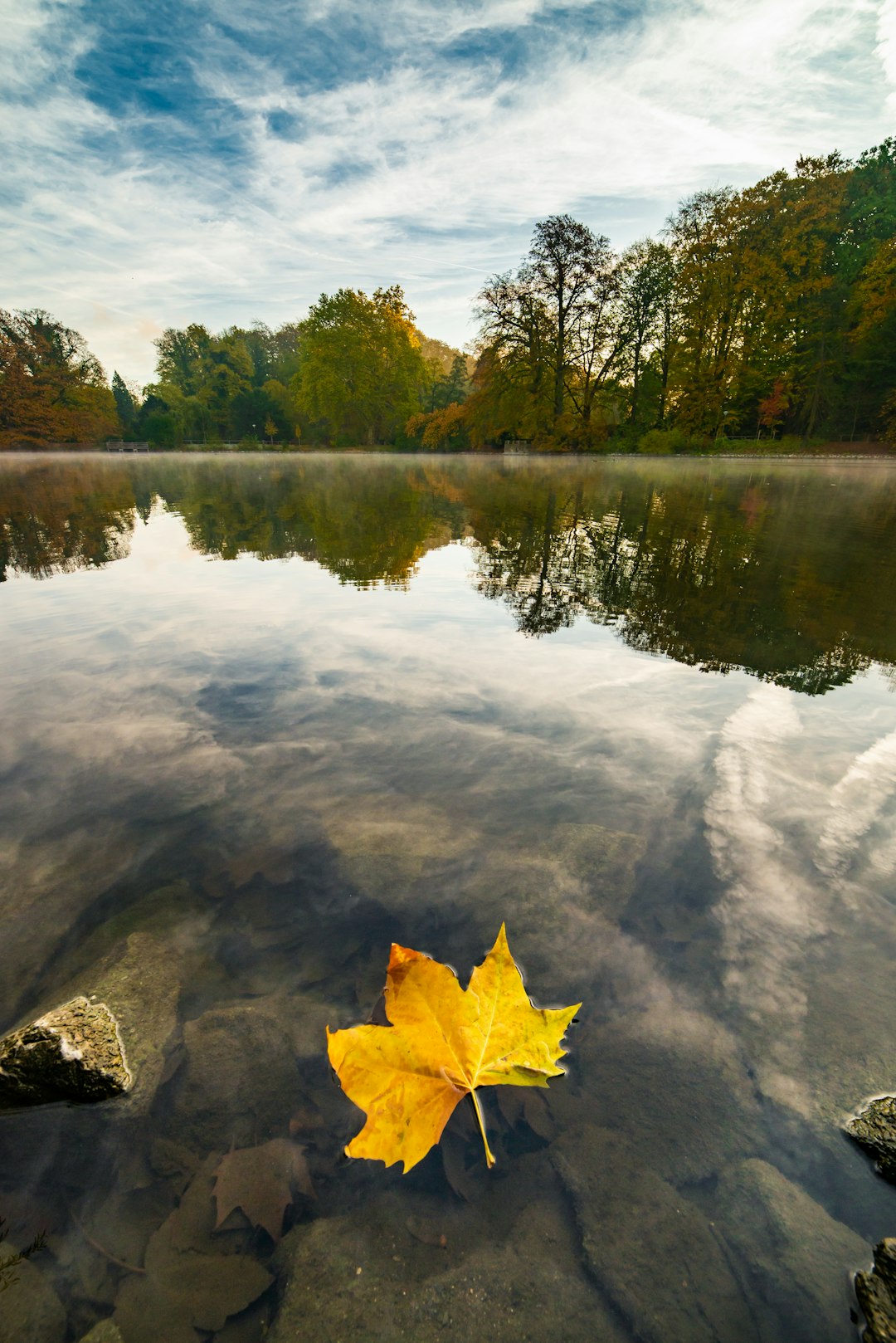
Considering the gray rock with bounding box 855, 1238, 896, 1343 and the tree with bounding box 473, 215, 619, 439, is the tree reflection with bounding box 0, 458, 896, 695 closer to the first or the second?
the gray rock with bounding box 855, 1238, 896, 1343

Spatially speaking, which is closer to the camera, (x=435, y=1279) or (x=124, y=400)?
(x=435, y=1279)

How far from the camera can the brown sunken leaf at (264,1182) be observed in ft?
3.89

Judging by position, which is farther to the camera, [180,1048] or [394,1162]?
[180,1048]

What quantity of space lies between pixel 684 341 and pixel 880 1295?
51739 millimetres

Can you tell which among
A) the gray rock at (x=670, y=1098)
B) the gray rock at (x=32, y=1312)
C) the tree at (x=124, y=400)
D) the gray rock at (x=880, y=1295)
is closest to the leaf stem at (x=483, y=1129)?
the gray rock at (x=670, y=1098)

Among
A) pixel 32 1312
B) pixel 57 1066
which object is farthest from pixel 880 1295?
pixel 57 1066

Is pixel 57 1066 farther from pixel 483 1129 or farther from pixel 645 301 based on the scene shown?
pixel 645 301

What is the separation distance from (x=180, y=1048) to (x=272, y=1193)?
491 millimetres

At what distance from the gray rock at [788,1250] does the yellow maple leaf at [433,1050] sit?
436 millimetres

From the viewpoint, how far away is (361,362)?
58.2 metres

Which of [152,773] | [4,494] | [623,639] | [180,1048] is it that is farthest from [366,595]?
[4,494]

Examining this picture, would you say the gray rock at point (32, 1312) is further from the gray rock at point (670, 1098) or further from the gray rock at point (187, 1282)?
the gray rock at point (670, 1098)

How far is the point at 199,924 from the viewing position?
1.92 meters

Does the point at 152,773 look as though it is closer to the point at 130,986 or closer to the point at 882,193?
the point at 130,986
